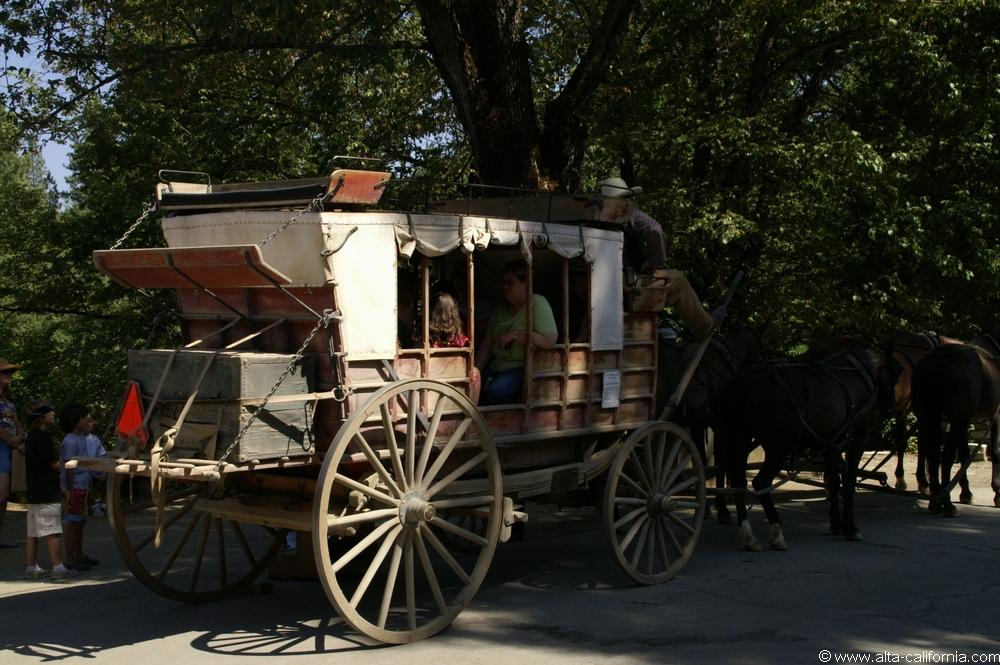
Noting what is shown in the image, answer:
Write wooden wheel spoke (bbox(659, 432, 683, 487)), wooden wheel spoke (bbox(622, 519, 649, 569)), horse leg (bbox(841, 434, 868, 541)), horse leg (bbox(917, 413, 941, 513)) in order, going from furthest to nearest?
horse leg (bbox(917, 413, 941, 513))
horse leg (bbox(841, 434, 868, 541))
wooden wheel spoke (bbox(659, 432, 683, 487))
wooden wheel spoke (bbox(622, 519, 649, 569))

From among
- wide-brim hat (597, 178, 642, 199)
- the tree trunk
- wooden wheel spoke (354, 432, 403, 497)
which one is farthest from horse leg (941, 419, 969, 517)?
wooden wheel spoke (354, 432, 403, 497)

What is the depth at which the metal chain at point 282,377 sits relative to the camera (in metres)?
6.02

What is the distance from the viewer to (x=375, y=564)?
20.6ft

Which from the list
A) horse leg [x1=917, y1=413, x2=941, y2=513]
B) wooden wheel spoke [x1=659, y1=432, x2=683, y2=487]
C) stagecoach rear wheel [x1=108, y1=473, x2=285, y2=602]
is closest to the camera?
stagecoach rear wheel [x1=108, y1=473, x2=285, y2=602]

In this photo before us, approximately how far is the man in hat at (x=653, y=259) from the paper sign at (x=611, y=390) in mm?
981

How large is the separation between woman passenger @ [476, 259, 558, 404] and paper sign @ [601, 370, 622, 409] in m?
0.83

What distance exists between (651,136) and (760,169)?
4.67ft

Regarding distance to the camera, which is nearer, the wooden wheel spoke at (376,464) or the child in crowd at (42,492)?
the wooden wheel spoke at (376,464)

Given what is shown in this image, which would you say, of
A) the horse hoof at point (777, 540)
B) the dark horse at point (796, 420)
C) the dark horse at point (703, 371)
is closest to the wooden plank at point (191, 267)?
the dark horse at point (703, 371)

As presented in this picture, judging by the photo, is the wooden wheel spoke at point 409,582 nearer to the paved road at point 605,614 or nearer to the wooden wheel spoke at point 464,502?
the paved road at point 605,614

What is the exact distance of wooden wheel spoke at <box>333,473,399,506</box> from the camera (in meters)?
6.13

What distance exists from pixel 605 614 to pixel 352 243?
10.2 feet

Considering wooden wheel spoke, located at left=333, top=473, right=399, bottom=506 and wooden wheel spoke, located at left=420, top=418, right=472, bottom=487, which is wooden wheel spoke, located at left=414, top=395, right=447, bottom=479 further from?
wooden wheel spoke, located at left=333, top=473, right=399, bottom=506

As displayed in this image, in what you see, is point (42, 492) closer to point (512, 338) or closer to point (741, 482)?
point (512, 338)
